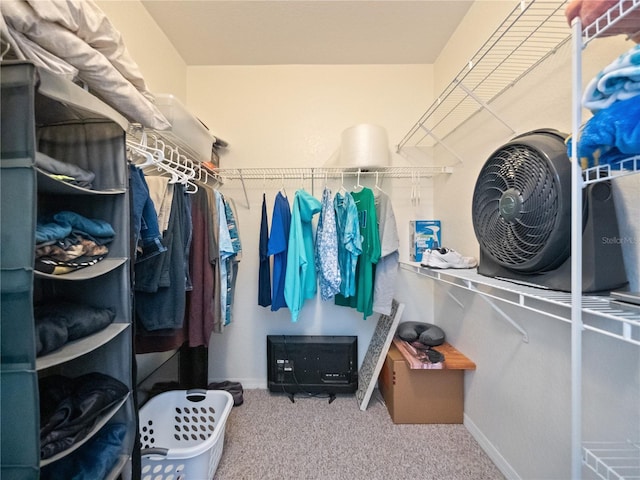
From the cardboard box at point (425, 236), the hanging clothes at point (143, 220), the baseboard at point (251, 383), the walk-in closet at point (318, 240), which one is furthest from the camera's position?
the baseboard at point (251, 383)

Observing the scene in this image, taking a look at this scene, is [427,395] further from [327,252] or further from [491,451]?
[327,252]

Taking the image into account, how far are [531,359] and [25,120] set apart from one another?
1.93 meters

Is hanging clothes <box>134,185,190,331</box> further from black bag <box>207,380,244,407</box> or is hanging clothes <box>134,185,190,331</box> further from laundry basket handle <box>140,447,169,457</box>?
black bag <box>207,380,244,407</box>

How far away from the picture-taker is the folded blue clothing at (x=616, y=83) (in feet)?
1.65

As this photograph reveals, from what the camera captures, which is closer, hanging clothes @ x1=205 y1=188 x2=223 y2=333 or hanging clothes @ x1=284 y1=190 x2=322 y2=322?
hanging clothes @ x1=205 y1=188 x2=223 y2=333

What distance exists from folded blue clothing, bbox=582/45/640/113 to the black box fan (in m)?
0.25

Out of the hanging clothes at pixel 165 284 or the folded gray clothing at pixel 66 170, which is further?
the hanging clothes at pixel 165 284

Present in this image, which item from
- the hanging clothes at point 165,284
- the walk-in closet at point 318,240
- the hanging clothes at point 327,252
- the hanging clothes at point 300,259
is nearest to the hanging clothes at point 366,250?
Result: the walk-in closet at point 318,240

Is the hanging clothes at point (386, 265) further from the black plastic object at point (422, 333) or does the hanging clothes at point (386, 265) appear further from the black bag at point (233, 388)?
the black bag at point (233, 388)

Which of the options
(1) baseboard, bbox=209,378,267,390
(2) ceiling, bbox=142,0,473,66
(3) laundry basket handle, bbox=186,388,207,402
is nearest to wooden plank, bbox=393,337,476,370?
(1) baseboard, bbox=209,378,267,390

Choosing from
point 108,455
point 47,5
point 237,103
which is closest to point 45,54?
point 47,5

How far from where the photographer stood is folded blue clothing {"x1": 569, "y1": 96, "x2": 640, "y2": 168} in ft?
1.65

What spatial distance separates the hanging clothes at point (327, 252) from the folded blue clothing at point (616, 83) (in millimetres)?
1270

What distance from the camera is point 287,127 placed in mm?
2105
